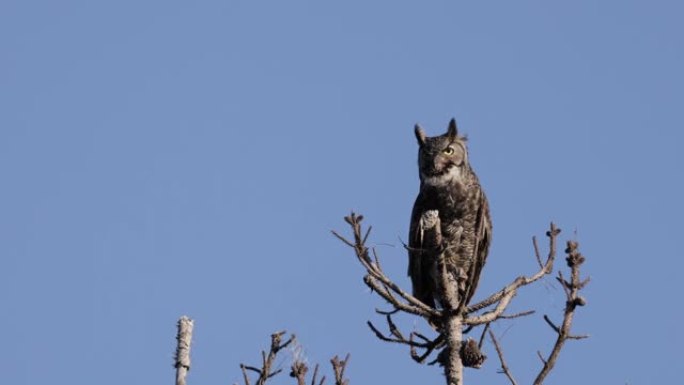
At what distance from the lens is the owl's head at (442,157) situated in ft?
29.8

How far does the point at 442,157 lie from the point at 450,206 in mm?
530

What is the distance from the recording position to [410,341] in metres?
6.16

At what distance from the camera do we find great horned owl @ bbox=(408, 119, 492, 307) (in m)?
8.60

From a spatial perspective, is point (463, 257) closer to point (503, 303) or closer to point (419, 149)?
point (419, 149)

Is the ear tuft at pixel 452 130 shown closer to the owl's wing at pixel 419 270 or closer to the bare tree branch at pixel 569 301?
the owl's wing at pixel 419 270

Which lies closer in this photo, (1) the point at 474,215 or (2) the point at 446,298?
(2) the point at 446,298

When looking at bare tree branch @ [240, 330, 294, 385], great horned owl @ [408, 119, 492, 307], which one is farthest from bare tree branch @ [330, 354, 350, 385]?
great horned owl @ [408, 119, 492, 307]

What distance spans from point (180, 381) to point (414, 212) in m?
5.02

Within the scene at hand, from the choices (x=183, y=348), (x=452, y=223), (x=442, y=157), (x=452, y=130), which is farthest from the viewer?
(x=452, y=130)

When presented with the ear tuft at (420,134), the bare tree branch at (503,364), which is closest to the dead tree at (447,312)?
the bare tree branch at (503,364)

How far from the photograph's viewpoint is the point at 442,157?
912 cm

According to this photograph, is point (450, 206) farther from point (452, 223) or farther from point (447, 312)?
point (447, 312)

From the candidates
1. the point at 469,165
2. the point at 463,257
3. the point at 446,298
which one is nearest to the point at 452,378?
the point at 446,298

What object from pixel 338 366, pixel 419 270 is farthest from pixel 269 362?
pixel 419 270
